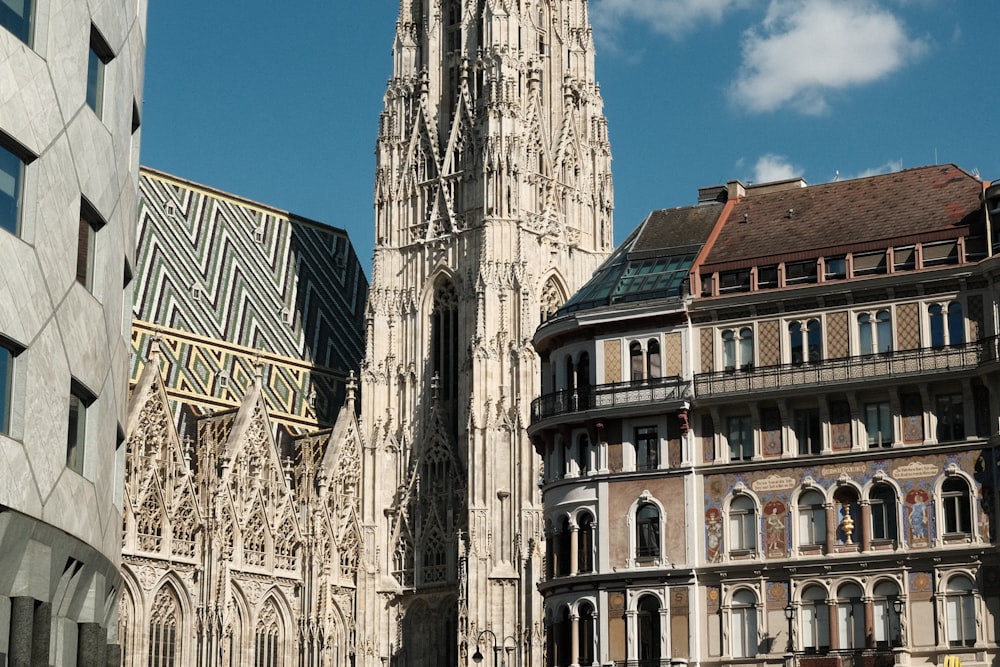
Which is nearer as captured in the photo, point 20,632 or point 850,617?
point 20,632

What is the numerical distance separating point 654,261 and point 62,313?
18224 mm

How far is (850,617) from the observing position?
3666cm

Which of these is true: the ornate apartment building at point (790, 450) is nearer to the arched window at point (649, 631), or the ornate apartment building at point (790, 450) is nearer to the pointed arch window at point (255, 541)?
the arched window at point (649, 631)

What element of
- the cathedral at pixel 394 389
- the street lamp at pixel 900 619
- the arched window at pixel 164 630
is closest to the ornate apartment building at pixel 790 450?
the street lamp at pixel 900 619

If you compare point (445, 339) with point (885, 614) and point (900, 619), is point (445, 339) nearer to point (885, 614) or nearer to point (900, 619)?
point (885, 614)

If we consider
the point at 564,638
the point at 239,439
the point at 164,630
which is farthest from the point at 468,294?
the point at 564,638

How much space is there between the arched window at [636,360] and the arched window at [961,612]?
27.1 ft

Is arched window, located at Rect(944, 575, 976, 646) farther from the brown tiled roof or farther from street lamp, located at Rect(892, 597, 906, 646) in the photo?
the brown tiled roof

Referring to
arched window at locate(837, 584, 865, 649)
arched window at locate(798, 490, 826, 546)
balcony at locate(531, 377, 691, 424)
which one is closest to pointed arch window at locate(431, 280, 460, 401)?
balcony at locate(531, 377, 691, 424)

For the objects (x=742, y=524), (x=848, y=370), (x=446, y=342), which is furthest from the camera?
(x=446, y=342)

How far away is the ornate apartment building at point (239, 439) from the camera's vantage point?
229 feet

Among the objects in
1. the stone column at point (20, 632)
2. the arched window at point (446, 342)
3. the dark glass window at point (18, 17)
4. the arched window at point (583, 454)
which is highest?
the arched window at point (446, 342)

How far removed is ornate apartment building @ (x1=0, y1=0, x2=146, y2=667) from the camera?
2506 centimetres

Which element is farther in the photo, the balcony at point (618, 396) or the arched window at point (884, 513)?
the balcony at point (618, 396)
